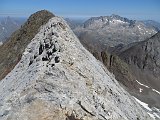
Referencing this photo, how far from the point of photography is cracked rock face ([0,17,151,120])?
45.8 ft

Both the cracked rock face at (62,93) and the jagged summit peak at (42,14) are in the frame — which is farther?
the jagged summit peak at (42,14)

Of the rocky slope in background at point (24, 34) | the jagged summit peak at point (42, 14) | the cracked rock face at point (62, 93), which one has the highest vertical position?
the cracked rock face at point (62, 93)

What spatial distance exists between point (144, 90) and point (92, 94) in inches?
5131

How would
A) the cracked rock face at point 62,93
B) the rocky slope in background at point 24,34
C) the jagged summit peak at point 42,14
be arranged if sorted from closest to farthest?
the cracked rock face at point 62,93 < the rocky slope in background at point 24,34 < the jagged summit peak at point 42,14

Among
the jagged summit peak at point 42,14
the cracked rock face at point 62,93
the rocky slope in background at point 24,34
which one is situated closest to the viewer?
the cracked rock face at point 62,93

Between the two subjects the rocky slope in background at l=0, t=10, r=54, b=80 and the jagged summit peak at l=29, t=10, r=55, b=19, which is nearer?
the rocky slope in background at l=0, t=10, r=54, b=80

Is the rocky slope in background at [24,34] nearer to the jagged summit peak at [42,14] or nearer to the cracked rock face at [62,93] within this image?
the jagged summit peak at [42,14]

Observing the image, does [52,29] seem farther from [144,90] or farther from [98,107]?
[144,90]

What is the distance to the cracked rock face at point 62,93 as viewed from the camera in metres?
14.0

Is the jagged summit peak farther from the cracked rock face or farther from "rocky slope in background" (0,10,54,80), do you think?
the cracked rock face

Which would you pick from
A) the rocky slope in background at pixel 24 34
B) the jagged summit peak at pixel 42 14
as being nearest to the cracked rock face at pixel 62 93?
the rocky slope in background at pixel 24 34

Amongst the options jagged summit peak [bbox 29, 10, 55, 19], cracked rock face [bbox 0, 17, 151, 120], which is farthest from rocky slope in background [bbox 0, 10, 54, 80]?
cracked rock face [bbox 0, 17, 151, 120]

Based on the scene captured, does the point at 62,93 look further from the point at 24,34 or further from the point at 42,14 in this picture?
the point at 42,14

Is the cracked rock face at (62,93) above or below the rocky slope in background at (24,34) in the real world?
above
